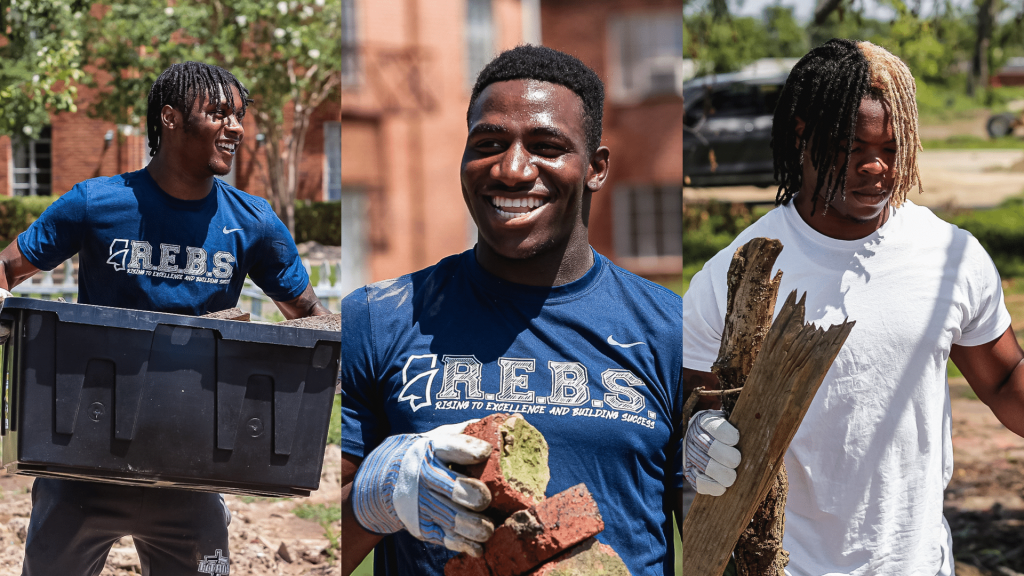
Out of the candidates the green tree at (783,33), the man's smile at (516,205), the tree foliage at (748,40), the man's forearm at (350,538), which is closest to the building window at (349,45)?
the man's smile at (516,205)

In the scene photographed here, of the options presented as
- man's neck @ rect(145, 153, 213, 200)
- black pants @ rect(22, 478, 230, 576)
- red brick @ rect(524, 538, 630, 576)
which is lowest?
black pants @ rect(22, 478, 230, 576)

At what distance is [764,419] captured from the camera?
1950 mm

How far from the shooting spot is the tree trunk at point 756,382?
6.29ft

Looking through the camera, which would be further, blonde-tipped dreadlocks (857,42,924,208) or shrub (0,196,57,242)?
shrub (0,196,57,242)

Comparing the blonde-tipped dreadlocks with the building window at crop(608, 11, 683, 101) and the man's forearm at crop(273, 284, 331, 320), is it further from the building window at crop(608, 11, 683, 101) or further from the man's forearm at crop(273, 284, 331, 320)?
the man's forearm at crop(273, 284, 331, 320)

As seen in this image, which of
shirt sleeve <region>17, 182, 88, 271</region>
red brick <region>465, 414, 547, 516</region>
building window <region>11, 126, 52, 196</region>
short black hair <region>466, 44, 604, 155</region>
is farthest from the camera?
building window <region>11, 126, 52, 196</region>

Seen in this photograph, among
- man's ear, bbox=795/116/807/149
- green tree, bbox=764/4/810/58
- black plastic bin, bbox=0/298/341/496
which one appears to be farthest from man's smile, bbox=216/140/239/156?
green tree, bbox=764/4/810/58

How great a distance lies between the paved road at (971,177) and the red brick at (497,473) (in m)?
6.76

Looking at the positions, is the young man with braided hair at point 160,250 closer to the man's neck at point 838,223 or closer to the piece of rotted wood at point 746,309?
the piece of rotted wood at point 746,309

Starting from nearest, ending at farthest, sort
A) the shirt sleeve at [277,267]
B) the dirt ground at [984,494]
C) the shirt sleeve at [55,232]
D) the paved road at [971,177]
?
the shirt sleeve at [55,232], the shirt sleeve at [277,267], the dirt ground at [984,494], the paved road at [971,177]

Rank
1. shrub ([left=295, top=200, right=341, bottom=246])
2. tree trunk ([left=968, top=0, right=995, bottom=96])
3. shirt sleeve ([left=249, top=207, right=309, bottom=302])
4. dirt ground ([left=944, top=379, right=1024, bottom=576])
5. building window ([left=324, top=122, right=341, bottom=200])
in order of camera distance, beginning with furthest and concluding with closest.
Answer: building window ([left=324, top=122, right=341, bottom=200]) < shrub ([left=295, top=200, right=341, bottom=246]) < tree trunk ([left=968, top=0, right=995, bottom=96]) < dirt ground ([left=944, top=379, right=1024, bottom=576]) < shirt sleeve ([left=249, top=207, right=309, bottom=302])

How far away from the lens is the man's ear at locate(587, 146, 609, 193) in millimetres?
1888

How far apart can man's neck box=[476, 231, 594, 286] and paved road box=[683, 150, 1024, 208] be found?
6502 millimetres

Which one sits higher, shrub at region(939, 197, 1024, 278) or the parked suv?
the parked suv
